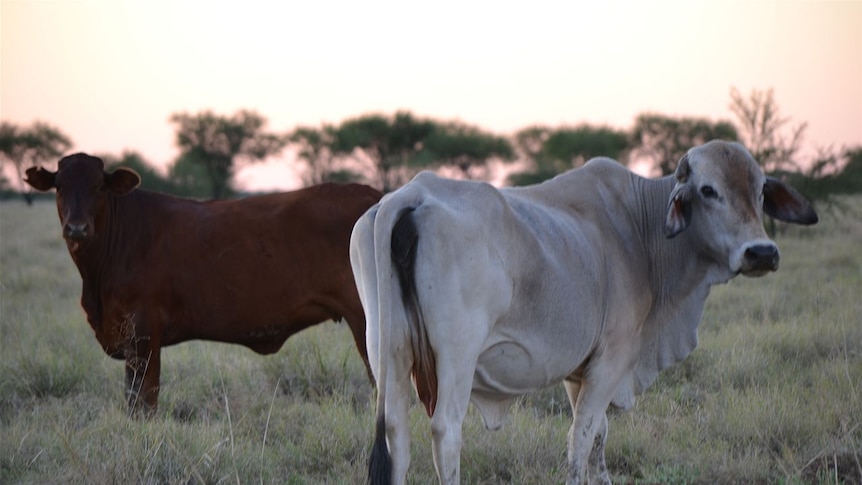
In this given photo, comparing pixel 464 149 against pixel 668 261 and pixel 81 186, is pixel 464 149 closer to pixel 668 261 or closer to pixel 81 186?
pixel 81 186

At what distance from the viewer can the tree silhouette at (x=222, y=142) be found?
38062 millimetres

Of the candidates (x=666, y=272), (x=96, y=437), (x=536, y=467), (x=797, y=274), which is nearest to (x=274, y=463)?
(x=96, y=437)

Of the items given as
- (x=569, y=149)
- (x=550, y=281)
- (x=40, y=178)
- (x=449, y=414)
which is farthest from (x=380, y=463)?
(x=569, y=149)

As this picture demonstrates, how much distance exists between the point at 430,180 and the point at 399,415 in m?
0.99

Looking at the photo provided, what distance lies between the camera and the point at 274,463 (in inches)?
202

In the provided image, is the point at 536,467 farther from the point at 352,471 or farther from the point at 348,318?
the point at 348,318

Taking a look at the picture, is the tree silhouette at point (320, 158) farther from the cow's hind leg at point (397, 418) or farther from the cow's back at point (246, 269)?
the cow's hind leg at point (397, 418)

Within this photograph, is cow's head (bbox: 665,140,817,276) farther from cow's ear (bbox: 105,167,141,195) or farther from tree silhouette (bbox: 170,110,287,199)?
tree silhouette (bbox: 170,110,287,199)

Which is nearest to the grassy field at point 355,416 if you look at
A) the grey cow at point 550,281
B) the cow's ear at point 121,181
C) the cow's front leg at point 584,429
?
the cow's front leg at point 584,429

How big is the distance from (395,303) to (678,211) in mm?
1689

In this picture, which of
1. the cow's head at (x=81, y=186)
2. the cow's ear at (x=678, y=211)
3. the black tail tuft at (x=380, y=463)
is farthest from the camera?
the cow's head at (x=81, y=186)

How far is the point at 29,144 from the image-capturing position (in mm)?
46125

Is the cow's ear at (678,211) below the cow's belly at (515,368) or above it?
above

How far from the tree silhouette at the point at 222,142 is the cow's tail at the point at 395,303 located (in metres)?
35.6
